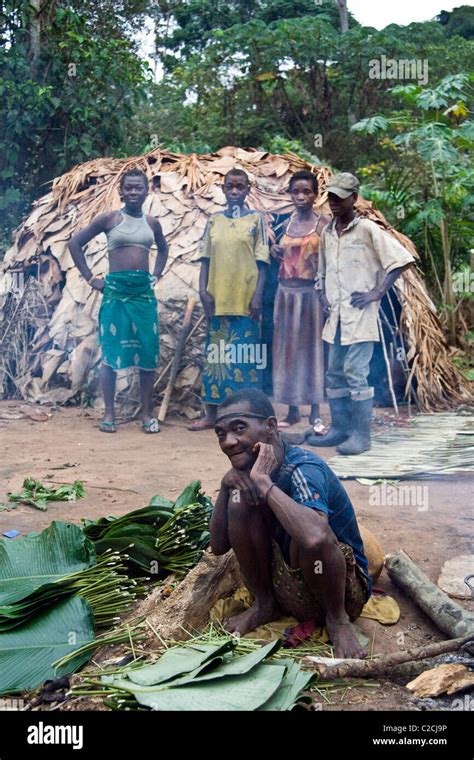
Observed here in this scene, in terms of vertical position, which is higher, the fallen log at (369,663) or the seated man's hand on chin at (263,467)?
the seated man's hand on chin at (263,467)

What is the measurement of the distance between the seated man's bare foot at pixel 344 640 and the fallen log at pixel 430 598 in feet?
1.24

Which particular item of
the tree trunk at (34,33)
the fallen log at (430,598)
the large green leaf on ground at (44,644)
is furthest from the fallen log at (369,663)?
the tree trunk at (34,33)

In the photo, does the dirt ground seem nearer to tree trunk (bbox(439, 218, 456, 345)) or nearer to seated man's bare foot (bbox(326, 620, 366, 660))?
seated man's bare foot (bbox(326, 620, 366, 660))

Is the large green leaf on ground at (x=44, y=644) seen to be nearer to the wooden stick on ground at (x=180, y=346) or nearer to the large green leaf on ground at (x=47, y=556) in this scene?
the large green leaf on ground at (x=47, y=556)

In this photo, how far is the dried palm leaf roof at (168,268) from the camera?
25.8 ft

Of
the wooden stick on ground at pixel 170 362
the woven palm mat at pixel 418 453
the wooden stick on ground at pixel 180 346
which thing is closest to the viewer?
the woven palm mat at pixel 418 453

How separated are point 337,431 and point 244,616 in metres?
3.41

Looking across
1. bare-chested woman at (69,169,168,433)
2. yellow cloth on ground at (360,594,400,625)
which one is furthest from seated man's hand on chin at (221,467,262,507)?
bare-chested woman at (69,169,168,433)

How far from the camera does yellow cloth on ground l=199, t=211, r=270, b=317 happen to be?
22.8ft

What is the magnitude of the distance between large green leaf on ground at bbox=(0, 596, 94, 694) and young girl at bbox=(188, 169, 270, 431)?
4.10 metres

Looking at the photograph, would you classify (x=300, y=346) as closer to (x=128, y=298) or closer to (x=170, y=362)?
(x=170, y=362)
